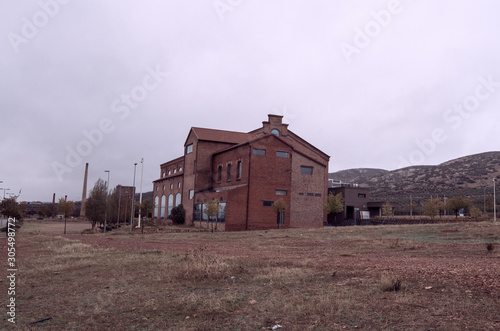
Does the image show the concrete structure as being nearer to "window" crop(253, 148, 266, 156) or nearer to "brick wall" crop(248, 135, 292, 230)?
"brick wall" crop(248, 135, 292, 230)

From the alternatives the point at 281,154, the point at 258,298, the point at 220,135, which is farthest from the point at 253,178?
the point at 258,298

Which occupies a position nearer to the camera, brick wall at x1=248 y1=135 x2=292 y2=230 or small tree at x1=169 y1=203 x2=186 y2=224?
brick wall at x1=248 y1=135 x2=292 y2=230

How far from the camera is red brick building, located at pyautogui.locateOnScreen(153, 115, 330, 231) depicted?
47.7 metres

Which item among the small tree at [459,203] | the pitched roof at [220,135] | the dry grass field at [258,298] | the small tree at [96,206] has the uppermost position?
the pitched roof at [220,135]

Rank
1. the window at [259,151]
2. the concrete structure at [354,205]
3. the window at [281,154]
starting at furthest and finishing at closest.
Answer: the concrete structure at [354,205]
the window at [281,154]
the window at [259,151]

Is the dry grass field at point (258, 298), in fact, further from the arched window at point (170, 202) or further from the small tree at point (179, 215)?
the arched window at point (170, 202)

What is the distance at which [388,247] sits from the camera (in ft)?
67.9

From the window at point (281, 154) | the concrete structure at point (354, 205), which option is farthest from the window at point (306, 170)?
the concrete structure at point (354, 205)

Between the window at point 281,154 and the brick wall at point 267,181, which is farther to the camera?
the window at point 281,154

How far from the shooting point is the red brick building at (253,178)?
47656 millimetres

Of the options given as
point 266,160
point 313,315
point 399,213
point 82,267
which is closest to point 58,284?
point 82,267

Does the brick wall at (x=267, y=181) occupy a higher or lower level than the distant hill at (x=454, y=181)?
lower

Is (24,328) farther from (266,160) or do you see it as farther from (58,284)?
(266,160)

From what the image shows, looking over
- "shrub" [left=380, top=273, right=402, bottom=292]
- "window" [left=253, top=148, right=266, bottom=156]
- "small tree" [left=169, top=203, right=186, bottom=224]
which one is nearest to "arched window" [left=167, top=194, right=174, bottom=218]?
"small tree" [left=169, top=203, right=186, bottom=224]
